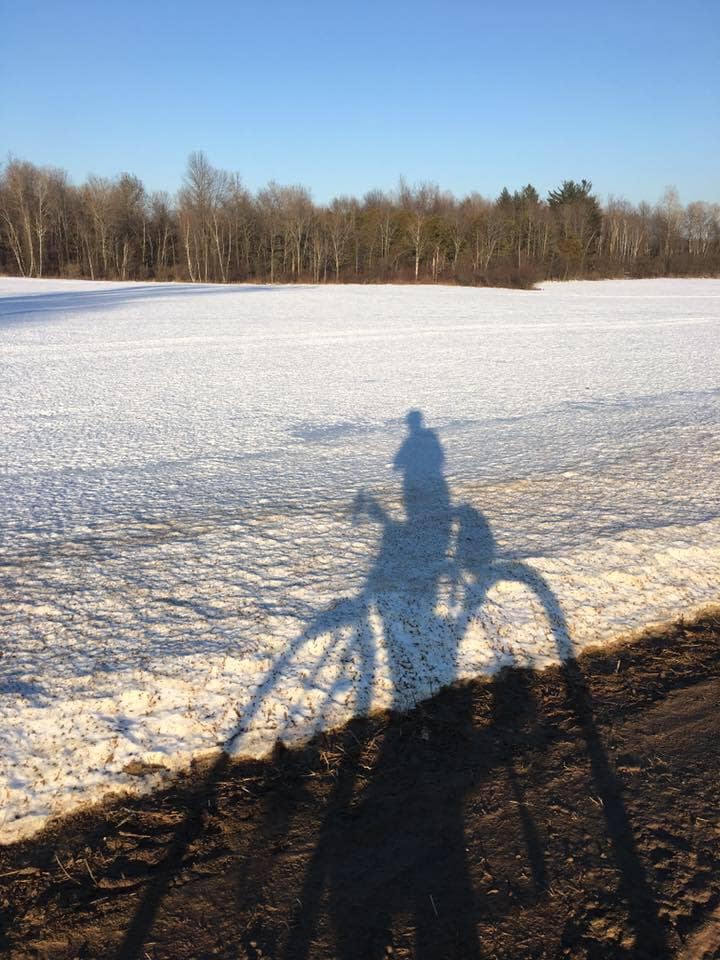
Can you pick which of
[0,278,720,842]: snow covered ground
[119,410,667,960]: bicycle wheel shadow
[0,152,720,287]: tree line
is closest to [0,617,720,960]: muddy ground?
[119,410,667,960]: bicycle wheel shadow

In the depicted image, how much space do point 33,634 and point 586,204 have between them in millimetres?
98174

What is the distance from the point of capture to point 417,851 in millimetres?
2779

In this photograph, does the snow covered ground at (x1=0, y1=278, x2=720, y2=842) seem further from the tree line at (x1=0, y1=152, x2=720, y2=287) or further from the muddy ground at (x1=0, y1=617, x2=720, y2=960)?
the tree line at (x1=0, y1=152, x2=720, y2=287)

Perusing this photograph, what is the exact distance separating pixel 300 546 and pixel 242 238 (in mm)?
74814

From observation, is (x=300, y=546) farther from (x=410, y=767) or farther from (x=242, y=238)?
(x=242, y=238)

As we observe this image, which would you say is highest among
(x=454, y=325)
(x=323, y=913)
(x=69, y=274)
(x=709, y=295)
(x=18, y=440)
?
(x=69, y=274)

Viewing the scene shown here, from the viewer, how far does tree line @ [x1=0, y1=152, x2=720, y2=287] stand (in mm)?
67688

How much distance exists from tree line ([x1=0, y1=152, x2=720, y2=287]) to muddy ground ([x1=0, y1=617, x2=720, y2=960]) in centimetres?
6213

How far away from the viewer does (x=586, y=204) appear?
89.5 metres

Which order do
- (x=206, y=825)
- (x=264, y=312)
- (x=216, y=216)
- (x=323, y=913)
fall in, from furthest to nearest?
(x=216, y=216) → (x=264, y=312) → (x=206, y=825) → (x=323, y=913)

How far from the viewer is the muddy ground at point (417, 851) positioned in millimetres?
2438

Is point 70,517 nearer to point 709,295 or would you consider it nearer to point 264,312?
point 264,312

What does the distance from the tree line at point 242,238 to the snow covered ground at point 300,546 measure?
5508 centimetres

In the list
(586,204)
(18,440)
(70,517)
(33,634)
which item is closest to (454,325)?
(18,440)
